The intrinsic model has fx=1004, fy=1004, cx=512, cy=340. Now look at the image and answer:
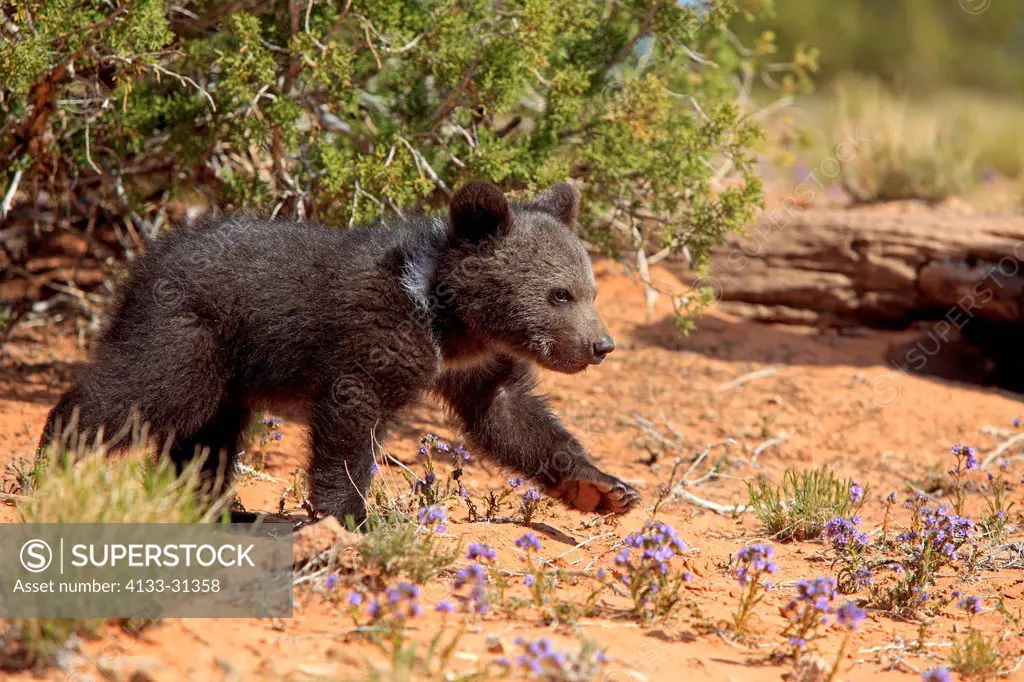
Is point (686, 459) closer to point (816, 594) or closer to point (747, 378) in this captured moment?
point (747, 378)

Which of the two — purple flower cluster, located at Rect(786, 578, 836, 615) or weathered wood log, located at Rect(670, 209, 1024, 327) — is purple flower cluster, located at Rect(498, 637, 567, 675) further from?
weathered wood log, located at Rect(670, 209, 1024, 327)

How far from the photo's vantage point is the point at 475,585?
3977 millimetres

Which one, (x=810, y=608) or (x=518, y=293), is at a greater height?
(x=518, y=293)

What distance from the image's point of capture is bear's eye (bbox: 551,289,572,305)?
522cm

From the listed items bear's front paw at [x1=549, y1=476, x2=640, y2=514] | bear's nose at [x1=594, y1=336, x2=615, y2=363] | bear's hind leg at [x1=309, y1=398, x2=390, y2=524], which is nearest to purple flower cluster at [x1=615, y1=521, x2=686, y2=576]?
bear's front paw at [x1=549, y1=476, x2=640, y2=514]

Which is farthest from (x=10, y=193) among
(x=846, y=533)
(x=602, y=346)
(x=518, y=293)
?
(x=846, y=533)

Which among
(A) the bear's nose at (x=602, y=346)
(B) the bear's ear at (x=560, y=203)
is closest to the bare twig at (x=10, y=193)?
(B) the bear's ear at (x=560, y=203)

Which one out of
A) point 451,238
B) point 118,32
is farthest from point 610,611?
point 118,32

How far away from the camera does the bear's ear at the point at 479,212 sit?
500 cm

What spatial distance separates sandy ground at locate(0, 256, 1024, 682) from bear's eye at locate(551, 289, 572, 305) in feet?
3.48

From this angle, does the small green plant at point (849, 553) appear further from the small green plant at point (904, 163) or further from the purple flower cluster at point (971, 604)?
the small green plant at point (904, 163)

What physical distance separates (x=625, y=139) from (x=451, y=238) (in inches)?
87.2

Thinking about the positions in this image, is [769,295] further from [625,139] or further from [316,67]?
[316,67]

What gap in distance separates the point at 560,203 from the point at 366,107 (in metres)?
2.38
